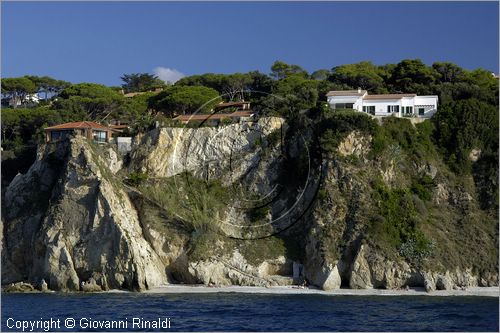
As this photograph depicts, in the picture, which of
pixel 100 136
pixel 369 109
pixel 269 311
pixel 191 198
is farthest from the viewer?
pixel 369 109

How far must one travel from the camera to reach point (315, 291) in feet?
162

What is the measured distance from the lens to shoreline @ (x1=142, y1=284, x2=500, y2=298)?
48250 millimetres

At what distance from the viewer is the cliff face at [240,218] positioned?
50281mm

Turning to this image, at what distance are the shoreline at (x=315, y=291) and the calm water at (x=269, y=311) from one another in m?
1.19

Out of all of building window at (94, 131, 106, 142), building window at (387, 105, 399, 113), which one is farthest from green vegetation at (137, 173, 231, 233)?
building window at (387, 105, 399, 113)

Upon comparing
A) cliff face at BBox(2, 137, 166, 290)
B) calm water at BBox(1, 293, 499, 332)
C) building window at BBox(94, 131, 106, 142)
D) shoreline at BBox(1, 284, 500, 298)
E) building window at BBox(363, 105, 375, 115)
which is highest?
building window at BBox(363, 105, 375, 115)

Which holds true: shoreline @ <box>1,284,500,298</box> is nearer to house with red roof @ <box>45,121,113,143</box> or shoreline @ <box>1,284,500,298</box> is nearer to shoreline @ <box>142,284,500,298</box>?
shoreline @ <box>142,284,500,298</box>

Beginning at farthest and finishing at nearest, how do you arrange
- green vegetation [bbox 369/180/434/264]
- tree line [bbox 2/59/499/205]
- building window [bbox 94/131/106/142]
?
building window [bbox 94/131/106/142], tree line [bbox 2/59/499/205], green vegetation [bbox 369/180/434/264]

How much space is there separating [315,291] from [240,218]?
7.77 meters

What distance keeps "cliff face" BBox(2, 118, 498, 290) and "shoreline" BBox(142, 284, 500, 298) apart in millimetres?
589

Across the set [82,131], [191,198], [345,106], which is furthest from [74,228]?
[345,106]

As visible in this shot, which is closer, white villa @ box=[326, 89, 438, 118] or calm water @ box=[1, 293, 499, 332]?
calm water @ box=[1, 293, 499, 332]

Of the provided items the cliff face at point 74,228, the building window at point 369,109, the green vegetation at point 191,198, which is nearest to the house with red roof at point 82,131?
the cliff face at point 74,228

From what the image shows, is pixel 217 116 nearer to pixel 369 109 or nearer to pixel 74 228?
pixel 369 109
